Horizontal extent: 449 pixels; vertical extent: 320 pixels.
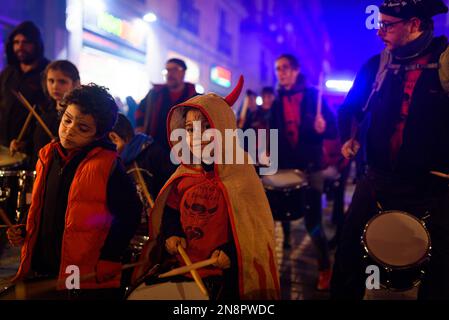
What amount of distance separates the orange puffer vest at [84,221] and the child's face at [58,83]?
4.14ft

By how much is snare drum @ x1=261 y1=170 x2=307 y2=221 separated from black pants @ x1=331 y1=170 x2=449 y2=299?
1.08m

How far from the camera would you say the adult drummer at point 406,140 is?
2420 mm

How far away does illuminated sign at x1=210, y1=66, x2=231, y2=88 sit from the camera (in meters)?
19.5

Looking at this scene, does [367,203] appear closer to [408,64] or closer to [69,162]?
[408,64]

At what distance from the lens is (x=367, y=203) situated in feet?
8.70

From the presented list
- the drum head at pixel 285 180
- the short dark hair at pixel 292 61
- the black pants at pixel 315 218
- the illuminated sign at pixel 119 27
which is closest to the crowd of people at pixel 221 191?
the drum head at pixel 285 180

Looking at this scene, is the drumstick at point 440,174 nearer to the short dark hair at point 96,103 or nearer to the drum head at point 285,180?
the drum head at point 285,180

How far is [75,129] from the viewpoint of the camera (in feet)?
7.07

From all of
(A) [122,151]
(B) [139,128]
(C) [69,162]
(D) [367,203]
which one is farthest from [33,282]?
(B) [139,128]

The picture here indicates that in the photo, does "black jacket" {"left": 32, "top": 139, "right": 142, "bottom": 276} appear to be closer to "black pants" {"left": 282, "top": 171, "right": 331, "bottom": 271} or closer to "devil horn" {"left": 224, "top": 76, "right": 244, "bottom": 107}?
"devil horn" {"left": 224, "top": 76, "right": 244, "bottom": 107}

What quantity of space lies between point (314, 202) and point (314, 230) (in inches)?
11.0

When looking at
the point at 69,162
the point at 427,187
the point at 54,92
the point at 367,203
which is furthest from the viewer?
the point at 54,92

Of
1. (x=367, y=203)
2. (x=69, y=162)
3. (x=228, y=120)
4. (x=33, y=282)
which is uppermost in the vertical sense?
(x=228, y=120)

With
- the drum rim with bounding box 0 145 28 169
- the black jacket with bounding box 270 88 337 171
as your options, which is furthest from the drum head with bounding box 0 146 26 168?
the black jacket with bounding box 270 88 337 171
